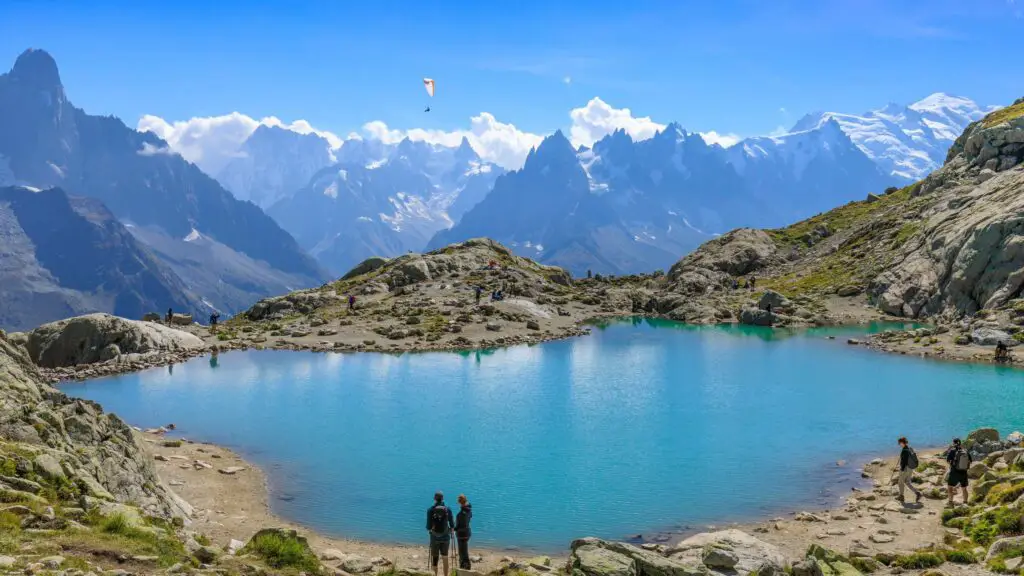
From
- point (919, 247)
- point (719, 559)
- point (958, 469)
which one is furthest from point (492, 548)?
point (919, 247)

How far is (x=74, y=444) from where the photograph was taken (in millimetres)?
26094

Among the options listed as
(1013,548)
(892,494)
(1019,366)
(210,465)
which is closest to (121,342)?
(210,465)

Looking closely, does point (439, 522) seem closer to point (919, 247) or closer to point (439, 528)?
point (439, 528)

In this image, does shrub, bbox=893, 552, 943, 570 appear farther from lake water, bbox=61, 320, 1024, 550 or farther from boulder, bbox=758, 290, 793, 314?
boulder, bbox=758, 290, 793, 314

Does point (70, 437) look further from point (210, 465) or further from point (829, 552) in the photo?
point (829, 552)

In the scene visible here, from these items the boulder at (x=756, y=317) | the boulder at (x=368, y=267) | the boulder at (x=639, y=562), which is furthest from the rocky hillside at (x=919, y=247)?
the boulder at (x=639, y=562)

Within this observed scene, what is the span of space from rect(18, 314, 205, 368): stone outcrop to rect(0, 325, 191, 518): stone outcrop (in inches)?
1855

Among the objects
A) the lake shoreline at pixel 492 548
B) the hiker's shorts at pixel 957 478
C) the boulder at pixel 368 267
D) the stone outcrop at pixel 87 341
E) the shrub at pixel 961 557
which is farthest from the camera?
the boulder at pixel 368 267

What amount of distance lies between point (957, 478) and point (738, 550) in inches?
490

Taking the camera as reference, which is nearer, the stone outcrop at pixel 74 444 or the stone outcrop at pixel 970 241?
the stone outcrop at pixel 74 444

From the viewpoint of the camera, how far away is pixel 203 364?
77.4 metres

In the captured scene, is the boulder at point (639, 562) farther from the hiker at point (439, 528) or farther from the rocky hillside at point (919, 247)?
the rocky hillside at point (919, 247)

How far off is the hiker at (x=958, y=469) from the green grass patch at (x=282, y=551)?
87.0 feet

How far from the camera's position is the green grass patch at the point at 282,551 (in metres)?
21.9
